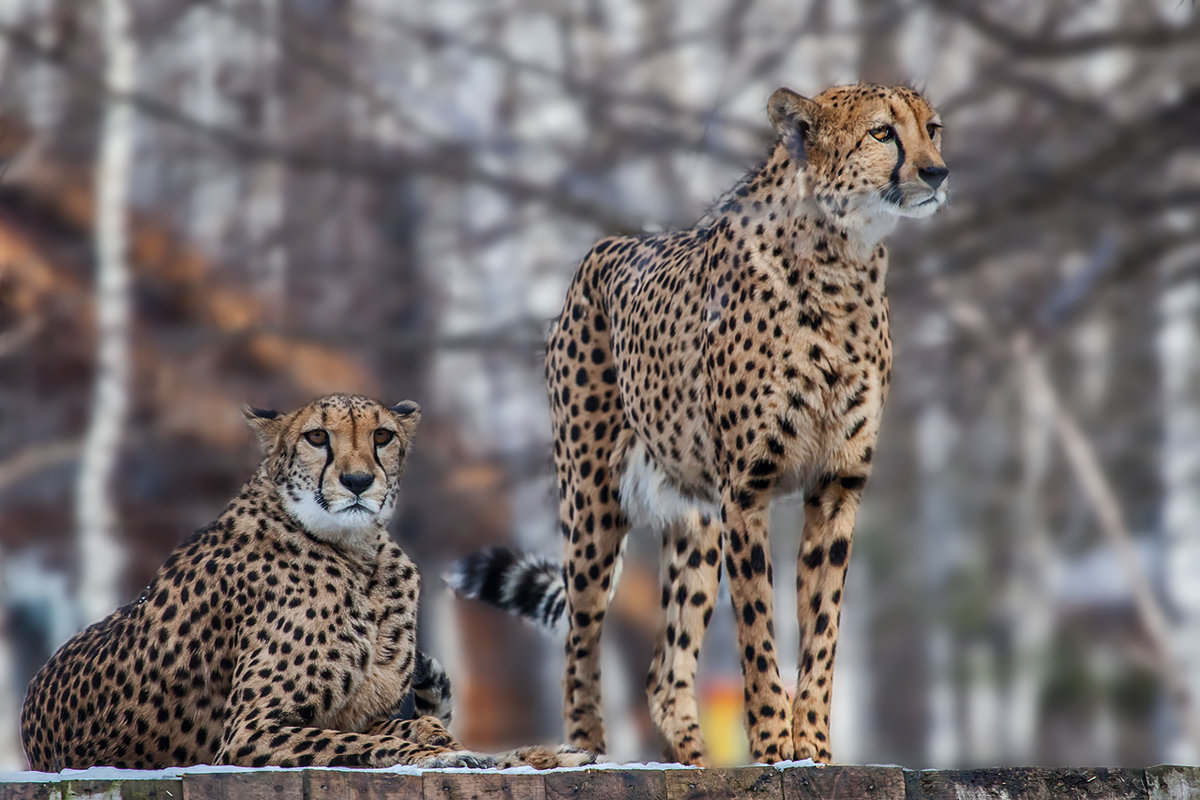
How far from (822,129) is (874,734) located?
6.76 m

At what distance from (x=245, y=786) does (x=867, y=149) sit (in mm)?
1568

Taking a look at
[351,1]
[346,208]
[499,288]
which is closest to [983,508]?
[499,288]

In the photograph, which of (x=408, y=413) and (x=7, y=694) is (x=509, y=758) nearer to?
(x=408, y=413)

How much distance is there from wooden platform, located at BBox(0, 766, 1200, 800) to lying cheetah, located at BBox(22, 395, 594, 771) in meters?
0.50

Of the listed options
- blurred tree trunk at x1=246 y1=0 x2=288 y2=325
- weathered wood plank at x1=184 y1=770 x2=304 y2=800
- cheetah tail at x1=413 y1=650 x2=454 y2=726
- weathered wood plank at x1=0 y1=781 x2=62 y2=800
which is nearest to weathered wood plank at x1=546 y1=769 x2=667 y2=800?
weathered wood plank at x1=184 y1=770 x2=304 y2=800

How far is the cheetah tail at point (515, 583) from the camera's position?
11.7ft

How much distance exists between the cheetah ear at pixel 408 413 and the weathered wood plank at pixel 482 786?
3.14 ft

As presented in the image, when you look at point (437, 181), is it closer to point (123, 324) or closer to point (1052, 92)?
point (123, 324)

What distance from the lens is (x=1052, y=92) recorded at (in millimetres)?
9656

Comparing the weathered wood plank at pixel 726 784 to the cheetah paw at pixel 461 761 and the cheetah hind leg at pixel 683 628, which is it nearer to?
the cheetah paw at pixel 461 761

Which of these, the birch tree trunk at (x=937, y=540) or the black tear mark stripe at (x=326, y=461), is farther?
the birch tree trunk at (x=937, y=540)

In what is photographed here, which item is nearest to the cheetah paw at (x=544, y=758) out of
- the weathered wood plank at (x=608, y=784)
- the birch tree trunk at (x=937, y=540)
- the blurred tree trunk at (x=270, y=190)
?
the weathered wood plank at (x=608, y=784)

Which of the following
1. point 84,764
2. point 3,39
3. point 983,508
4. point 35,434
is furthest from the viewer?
point 983,508

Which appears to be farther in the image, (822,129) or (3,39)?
(3,39)
